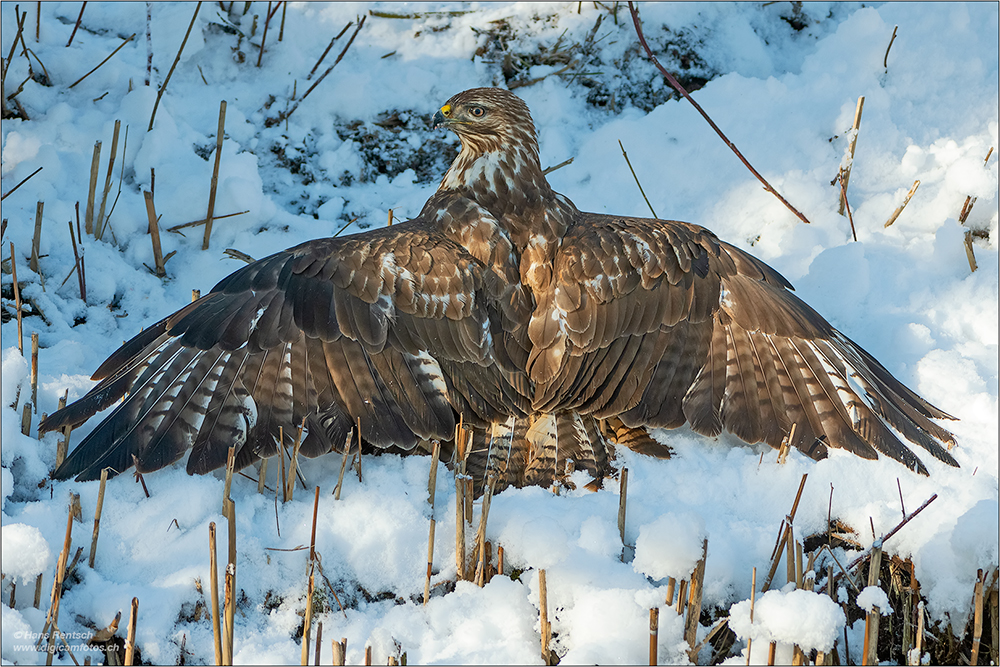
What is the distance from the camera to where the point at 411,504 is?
338cm

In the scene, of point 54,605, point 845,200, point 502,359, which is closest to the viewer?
point 54,605

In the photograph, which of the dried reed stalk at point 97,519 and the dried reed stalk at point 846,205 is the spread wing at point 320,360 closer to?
the dried reed stalk at point 97,519

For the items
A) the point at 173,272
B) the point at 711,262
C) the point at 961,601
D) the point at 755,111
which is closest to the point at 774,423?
the point at 711,262

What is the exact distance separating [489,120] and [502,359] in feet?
3.97

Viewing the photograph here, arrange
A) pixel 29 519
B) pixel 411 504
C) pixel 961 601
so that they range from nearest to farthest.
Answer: pixel 961 601, pixel 29 519, pixel 411 504

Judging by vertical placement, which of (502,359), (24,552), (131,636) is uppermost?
(502,359)

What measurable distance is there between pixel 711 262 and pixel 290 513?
1.92 m

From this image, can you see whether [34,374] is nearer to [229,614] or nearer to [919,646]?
[229,614]

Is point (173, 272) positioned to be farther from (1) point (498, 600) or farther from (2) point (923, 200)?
(2) point (923, 200)

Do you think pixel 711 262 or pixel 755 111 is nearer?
pixel 711 262

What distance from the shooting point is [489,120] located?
430 centimetres

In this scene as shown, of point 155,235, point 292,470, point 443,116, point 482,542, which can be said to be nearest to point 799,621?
point 482,542

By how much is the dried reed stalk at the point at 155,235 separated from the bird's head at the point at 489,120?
1.49 m

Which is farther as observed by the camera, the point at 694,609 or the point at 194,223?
the point at 194,223
